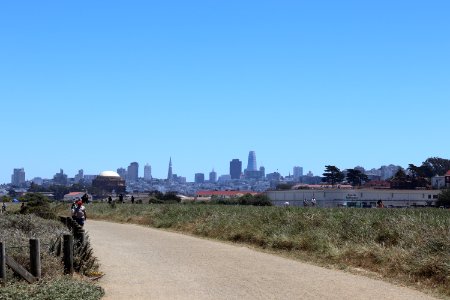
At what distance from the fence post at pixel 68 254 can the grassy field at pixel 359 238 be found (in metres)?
6.87

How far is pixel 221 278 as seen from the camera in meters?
14.7

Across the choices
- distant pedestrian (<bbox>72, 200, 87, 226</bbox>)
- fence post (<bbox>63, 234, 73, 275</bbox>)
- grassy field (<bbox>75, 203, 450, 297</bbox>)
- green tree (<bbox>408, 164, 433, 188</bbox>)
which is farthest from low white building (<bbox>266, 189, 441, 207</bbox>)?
fence post (<bbox>63, 234, 73, 275</bbox>)

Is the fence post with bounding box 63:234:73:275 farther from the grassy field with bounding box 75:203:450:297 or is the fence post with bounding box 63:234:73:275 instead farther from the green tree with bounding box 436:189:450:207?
the green tree with bounding box 436:189:450:207

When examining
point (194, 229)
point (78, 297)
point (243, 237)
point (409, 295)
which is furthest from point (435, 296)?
point (194, 229)

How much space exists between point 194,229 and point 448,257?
17.3m

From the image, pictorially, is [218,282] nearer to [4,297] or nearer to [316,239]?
[4,297]

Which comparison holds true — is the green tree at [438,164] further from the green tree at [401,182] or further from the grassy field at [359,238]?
the grassy field at [359,238]

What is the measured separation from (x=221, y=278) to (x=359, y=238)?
5.46m

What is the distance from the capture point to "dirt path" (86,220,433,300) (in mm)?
12492

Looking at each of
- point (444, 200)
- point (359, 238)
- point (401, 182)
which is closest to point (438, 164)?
point (401, 182)

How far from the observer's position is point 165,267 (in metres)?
16.6

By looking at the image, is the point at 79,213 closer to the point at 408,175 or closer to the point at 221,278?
the point at 221,278

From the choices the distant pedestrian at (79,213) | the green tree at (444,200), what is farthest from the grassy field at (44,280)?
the green tree at (444,200)

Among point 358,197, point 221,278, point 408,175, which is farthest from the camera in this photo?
point 408,175
